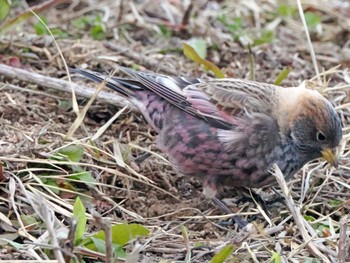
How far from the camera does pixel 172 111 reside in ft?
17.2

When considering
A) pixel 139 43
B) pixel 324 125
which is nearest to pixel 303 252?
pixel 324 125

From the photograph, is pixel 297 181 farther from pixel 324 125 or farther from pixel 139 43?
pixel 139 43

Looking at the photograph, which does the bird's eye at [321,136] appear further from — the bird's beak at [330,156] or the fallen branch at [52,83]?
the fallen branch at [52,83]

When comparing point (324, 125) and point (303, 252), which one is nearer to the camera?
point (303, 252)

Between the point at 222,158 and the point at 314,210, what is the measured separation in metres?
0.60

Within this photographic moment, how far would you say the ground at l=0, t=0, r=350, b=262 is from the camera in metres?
4.18

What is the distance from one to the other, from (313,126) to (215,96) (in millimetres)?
624

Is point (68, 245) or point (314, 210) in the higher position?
point (68, 245)

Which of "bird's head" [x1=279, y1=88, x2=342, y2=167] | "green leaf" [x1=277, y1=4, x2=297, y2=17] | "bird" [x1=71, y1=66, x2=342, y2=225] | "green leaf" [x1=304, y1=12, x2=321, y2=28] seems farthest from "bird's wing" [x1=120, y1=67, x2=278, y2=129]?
"green leaf" [x1=277, y1=4, x2=297, y2=17]

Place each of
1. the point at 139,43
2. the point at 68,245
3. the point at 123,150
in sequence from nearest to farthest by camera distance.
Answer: the point at 68,245, the point at 123,150, the point at 139,43

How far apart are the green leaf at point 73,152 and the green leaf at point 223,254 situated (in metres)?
1.31

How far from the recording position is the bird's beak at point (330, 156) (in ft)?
16.1

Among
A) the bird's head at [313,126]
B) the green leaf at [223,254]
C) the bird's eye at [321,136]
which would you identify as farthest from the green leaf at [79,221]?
the bird's eye at [321,136]

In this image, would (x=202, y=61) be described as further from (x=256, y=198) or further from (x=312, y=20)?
(x=312, y=20)
